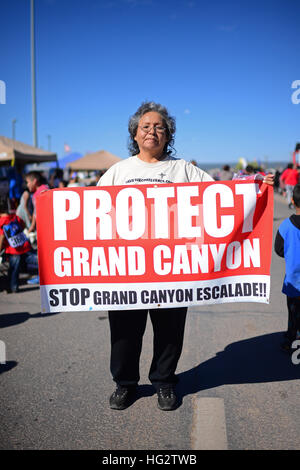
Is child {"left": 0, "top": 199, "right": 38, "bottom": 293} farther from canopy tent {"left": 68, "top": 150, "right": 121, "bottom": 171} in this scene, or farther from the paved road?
canopy tent {"left": 68, "top": 150, "right": 121, "bottom": 171}

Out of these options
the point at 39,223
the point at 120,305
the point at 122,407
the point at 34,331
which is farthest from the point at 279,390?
the point at 34,331

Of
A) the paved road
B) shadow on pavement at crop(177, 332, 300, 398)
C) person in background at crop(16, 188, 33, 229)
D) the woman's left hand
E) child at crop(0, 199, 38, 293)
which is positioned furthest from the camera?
person in background at crop(16, 188, 33, 229)

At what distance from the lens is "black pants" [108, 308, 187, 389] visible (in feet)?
9.09

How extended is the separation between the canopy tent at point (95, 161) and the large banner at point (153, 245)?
16264mm

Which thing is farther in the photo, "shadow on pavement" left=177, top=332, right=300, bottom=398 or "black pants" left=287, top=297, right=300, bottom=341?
"black pants" left=287, top=297, right=300, bottom=341

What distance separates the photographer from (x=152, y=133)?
2.71m

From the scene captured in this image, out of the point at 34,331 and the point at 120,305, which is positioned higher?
the point at 120,305

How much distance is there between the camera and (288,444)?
2.33 m

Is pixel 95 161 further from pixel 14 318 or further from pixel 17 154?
pixel 14 318

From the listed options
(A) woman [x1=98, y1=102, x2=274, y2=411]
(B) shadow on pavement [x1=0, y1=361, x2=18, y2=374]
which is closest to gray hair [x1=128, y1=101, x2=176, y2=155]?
(A) woman [x1=98, y1=102, x2=274, y2=411]

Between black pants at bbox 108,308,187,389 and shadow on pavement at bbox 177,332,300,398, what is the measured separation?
1.15 feet
